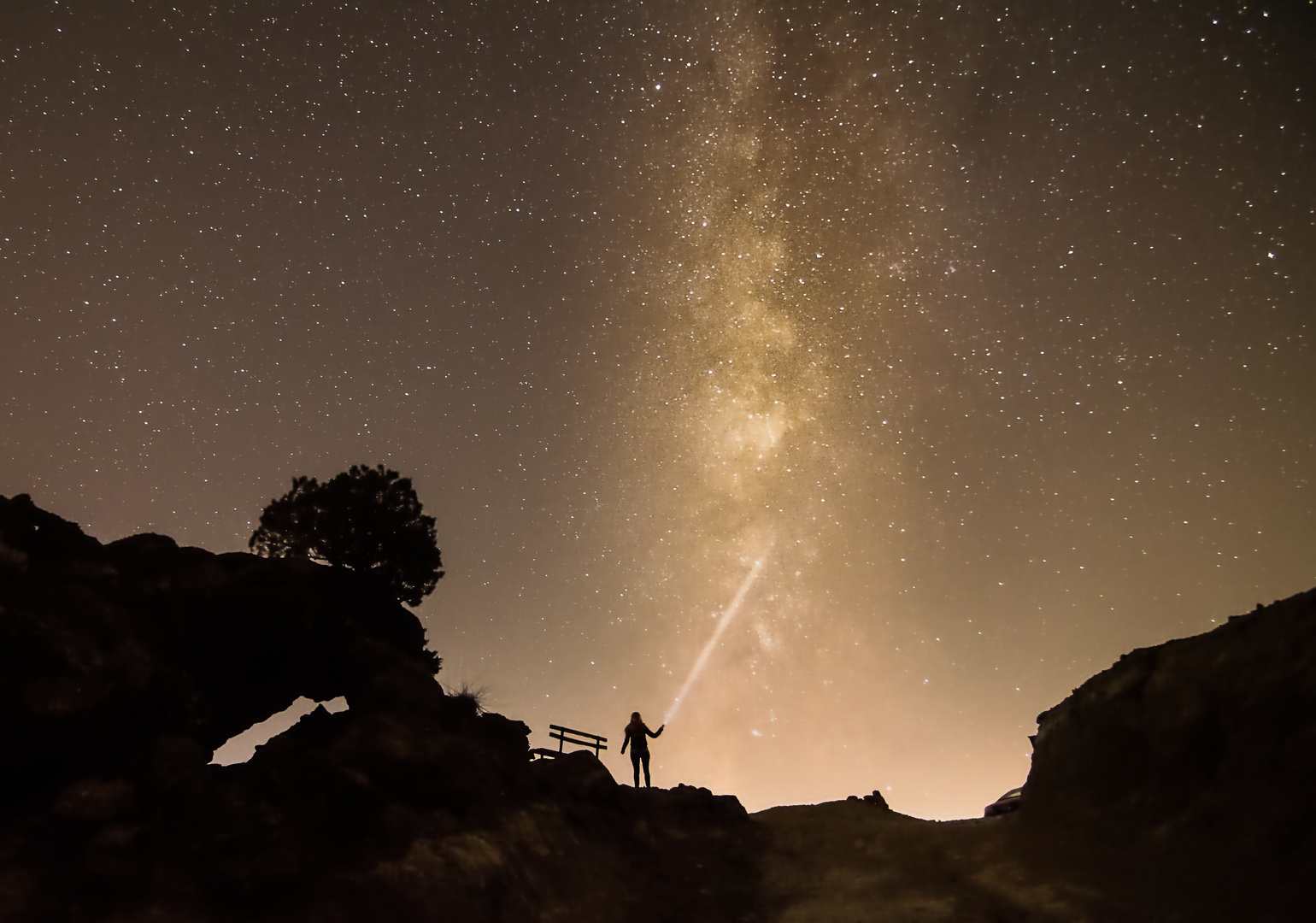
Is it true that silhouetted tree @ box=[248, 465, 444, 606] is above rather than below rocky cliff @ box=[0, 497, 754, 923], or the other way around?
above

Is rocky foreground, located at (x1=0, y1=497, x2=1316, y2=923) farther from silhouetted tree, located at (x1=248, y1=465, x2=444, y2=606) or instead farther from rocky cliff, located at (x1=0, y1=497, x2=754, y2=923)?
silhouetted tree, located at (x1=248, y1=465, x2=444, y2=606)

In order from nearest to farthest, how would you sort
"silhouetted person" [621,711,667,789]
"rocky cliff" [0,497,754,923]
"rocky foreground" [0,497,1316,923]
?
"rocky foreground" [0,497,1316,923] < "rocky cliff" [0,497,754,923] < "silhouetted person" [621,711,667,789]

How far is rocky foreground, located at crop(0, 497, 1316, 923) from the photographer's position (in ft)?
39.3

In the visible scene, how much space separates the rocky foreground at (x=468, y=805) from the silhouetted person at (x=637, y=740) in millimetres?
2190

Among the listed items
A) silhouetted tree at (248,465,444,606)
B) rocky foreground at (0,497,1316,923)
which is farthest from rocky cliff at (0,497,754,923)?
silhouetted tree at (248,465,444,606)

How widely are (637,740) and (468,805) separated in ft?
25.7

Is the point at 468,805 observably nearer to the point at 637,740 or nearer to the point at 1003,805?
the point at 637,740

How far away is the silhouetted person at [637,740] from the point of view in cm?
2341

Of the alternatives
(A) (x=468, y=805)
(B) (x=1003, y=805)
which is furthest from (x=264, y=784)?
(B) (x=1003, y=805)

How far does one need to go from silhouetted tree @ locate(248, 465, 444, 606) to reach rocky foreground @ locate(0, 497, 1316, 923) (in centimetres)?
553

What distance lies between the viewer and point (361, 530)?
27.2 m

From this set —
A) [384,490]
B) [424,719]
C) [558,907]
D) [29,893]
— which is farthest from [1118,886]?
[384,490]

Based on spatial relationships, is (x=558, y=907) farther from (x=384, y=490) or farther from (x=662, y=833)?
(x=384, y=490)

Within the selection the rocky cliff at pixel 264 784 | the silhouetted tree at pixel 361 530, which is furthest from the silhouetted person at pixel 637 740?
the silhouetted tree at pixel 361 530
